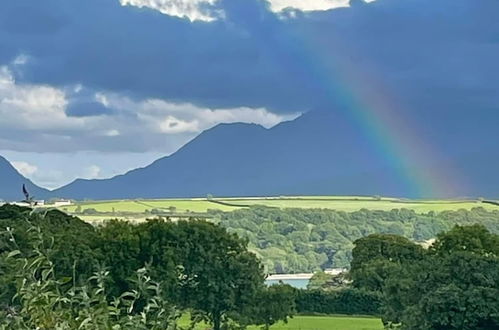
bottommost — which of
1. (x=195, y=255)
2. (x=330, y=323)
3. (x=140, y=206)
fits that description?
(x=330, y=323)

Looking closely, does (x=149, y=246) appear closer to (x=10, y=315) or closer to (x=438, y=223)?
(x=10, y=315)

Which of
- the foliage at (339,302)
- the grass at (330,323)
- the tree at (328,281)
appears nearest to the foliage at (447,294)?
the grass at (330,323)

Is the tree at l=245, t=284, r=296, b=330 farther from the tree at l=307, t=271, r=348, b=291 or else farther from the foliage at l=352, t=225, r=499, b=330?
the tree at l=307, t=271, r=348, b=291

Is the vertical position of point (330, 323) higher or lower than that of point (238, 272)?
lower

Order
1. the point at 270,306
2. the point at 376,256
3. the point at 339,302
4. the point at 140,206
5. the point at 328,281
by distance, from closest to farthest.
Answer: the point at 270,306, the point at 339,302, the point at 376,256, the point at 328,281, the point at 140,206

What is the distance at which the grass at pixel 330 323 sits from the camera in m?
45.1

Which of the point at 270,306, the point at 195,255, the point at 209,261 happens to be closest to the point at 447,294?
the point at 270,306

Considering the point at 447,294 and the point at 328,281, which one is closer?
the point at 447,294

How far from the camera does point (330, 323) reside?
48.8 m

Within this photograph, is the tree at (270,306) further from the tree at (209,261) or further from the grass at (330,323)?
the grass at (330,323)

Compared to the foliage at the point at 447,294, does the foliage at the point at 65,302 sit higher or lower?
higher

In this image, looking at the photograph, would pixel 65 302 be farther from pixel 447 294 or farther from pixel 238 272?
pixel 238 272

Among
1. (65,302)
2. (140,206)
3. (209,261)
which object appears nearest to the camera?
(65,302)

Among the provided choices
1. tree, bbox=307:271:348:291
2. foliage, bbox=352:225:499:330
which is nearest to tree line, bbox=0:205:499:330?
foliage, bbox=352:225:499:330
